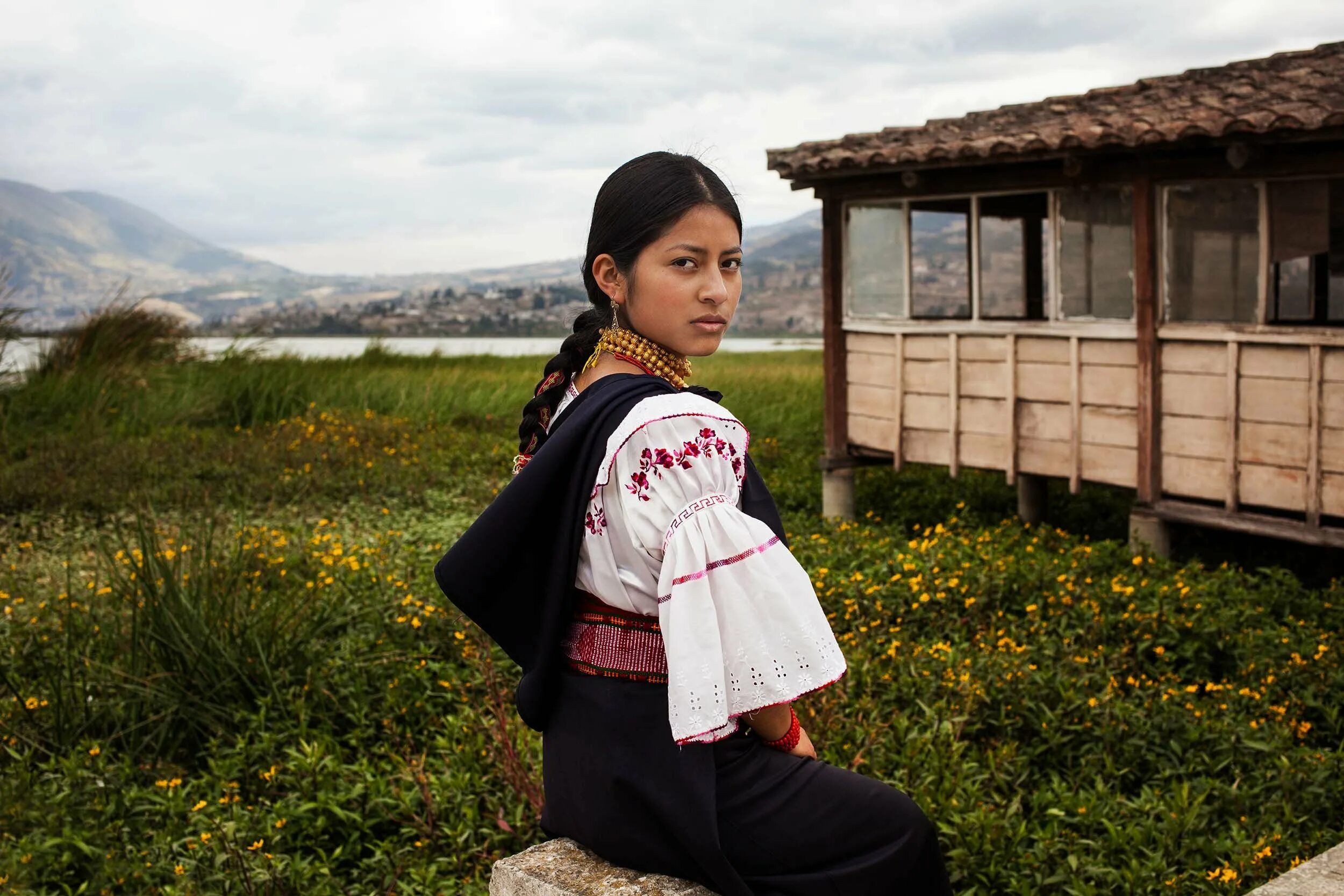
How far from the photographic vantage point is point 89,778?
4570mm

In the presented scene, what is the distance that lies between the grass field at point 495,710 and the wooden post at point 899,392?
3.38ft

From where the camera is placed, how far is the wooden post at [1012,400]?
8.77m

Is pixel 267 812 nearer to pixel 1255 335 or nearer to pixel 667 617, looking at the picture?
pixel 667 617

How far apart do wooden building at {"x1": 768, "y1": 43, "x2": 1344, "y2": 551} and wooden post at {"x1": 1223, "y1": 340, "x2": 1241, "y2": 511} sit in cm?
1

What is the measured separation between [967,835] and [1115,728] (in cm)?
121

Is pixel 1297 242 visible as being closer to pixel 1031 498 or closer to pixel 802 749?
pixel 1031 498

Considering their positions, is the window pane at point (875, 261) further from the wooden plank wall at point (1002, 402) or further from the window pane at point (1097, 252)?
the window pane at point (1097, 252)

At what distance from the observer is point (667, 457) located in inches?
75.9

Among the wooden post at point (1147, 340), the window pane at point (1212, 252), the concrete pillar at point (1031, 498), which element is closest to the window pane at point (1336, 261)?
the window pane at point (1212, 252)

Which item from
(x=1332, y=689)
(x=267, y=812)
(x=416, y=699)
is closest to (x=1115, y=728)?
(x=1332, y=689)

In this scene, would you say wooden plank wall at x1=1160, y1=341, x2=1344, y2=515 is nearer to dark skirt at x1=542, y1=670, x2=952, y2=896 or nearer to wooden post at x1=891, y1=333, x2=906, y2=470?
wooden post at x1=891, y1=333, x2=906, y2=470

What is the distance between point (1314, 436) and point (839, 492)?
147 inches

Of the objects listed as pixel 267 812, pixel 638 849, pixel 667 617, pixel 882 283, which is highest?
pixel 882 283

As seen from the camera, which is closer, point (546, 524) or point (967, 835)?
point (546, 524)
